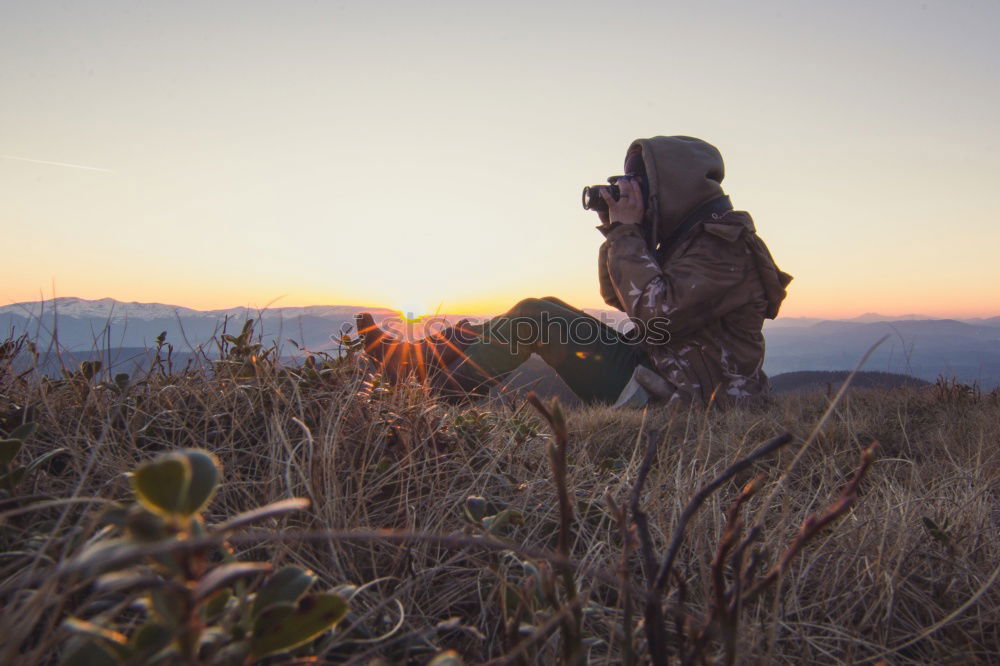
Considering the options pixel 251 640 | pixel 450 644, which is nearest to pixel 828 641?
pixel 450 644

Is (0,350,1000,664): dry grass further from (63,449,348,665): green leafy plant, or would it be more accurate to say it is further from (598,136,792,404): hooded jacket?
(598,136,792,404): hooded jacket

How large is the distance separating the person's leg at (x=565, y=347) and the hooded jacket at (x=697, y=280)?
1.00ft

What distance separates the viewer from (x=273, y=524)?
1.15 meters

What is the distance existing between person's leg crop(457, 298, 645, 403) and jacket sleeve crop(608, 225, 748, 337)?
1.62 ft

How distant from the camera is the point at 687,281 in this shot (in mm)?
4297

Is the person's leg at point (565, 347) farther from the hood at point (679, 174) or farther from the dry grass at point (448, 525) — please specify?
the dry grass at point (448, 525)

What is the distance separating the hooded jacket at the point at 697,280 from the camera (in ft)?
14.3

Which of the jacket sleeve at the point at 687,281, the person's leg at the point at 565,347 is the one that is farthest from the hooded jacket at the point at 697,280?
the person's leg at the point at 565,347

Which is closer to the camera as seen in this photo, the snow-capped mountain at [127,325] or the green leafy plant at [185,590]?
the green leafy plant at [185,590]

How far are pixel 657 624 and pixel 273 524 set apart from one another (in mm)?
765

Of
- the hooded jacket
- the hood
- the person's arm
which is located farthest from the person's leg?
the hood

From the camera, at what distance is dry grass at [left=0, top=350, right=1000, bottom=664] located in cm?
93

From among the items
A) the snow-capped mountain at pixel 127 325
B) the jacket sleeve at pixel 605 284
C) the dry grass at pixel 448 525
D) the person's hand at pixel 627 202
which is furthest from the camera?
the jacket sleeve at pixel 605 284

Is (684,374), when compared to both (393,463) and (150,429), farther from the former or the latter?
(150,429)
